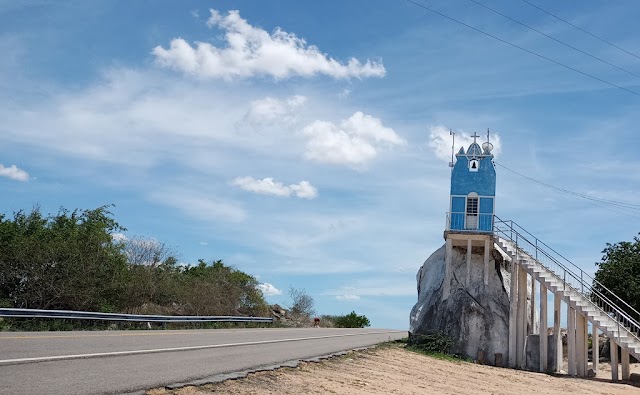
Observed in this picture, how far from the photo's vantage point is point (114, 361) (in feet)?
43.1

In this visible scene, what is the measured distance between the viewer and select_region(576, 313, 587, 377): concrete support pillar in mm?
29484

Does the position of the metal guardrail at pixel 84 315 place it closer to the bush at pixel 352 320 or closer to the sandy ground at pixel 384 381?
the sandy ground at pixel 384 381

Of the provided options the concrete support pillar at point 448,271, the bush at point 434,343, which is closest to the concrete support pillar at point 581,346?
the bush at point 434,343

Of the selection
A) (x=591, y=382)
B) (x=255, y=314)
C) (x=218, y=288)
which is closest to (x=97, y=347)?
(x=591, y=382)

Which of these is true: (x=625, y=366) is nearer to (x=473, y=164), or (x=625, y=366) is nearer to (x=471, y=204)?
(x=471, y=204)

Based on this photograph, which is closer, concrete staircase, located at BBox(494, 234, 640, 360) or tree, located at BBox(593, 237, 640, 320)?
concrete staircase, located at BBox(494, 234, 640, 360)

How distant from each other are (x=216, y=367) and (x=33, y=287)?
18970 mm

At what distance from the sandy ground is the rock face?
5.48 m

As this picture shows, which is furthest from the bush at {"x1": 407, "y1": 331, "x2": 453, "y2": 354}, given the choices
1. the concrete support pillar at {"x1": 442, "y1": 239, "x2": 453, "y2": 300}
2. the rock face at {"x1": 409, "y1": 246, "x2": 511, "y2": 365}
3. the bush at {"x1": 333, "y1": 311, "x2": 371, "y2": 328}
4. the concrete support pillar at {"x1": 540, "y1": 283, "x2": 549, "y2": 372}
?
the bush at {"x1": 333, "y1": 311, "x2": 371, "y2": 328}

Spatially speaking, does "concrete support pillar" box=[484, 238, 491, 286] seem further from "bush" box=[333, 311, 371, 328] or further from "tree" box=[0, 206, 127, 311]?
"bush" box=[333, 311, 371, 328]

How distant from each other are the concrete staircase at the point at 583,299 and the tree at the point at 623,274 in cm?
1099

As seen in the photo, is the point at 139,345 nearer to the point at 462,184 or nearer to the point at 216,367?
the point at 216,367

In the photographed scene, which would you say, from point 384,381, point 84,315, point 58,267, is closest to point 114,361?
point 384,381

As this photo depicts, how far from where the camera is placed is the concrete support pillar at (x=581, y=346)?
2948 centimetres
